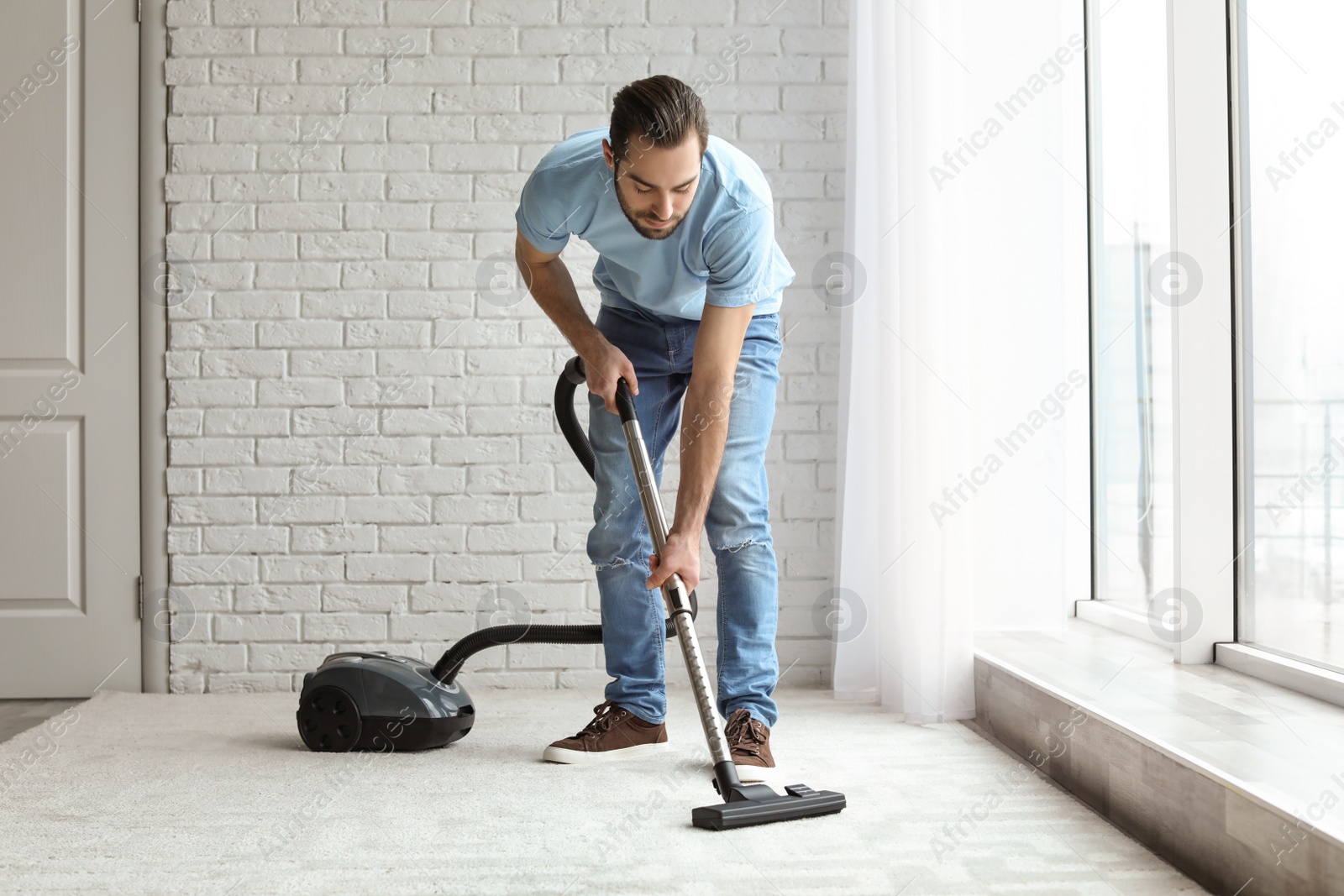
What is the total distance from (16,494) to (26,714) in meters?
0.58

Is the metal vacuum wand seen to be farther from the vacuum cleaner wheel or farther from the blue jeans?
the vacuum cleaner wheel

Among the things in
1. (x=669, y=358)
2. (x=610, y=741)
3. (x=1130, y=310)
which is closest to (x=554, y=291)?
(x=669, y=358)

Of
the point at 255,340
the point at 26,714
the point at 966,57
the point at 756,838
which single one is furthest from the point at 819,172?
the point at 26,714

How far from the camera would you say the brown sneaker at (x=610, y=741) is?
197cm

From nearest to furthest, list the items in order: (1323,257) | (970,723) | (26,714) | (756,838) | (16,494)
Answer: (756,838) → (1323,257) → (970,723) → (26,714) → (16,494)

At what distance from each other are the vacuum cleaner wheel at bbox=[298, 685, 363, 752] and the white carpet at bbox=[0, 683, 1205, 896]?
28 mm

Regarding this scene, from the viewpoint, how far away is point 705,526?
2.01 metres

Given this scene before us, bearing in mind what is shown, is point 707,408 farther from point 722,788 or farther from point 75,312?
point 75,312

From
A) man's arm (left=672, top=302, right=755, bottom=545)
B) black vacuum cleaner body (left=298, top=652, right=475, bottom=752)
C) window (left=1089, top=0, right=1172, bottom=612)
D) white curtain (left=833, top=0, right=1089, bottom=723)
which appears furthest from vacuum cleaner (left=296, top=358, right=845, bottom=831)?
window (left=1089, top=0, right=1172, bottom=612)

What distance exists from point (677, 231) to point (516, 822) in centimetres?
96

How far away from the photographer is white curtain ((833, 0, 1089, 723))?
2332 millimetres

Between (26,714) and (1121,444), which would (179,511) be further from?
(1121,444)

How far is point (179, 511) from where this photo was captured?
Answer: 2.77m

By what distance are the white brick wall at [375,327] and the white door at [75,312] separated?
13 cm
